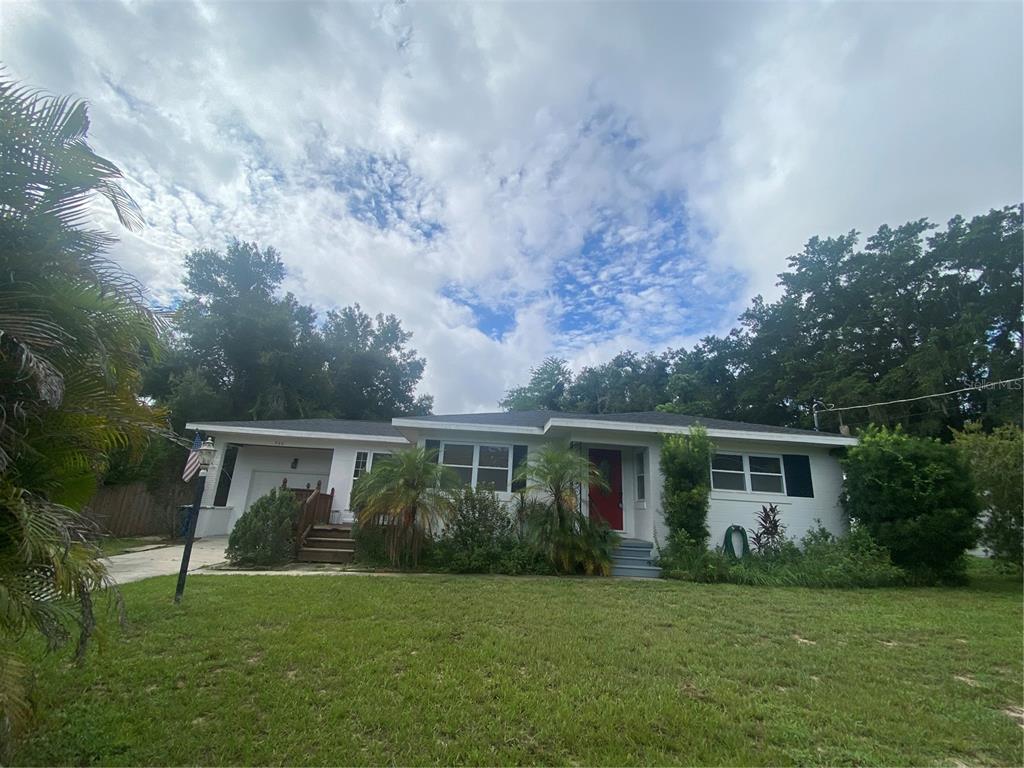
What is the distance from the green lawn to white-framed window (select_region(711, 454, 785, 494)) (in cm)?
444

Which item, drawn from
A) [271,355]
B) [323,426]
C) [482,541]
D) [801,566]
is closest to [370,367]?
[271,355]

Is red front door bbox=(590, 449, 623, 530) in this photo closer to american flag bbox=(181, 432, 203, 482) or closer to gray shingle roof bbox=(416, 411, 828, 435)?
gray shingle roof bbox=(416, 411, 828, 435)

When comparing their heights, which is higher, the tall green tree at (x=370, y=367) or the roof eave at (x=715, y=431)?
the tall green tree at (x=370, y=367)

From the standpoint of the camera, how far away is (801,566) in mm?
8188

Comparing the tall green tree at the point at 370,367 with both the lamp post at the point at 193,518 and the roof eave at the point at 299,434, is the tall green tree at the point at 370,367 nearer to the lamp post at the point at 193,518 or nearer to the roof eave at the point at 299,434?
the roof eave at the point at 299,434

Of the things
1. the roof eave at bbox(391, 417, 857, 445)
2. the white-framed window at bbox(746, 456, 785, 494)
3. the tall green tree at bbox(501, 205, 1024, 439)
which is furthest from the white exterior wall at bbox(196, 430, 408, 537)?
the tall green tree at bbox(501, 205, 1024, 439)

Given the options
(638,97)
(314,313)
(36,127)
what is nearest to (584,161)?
(638,97)

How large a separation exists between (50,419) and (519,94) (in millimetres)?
7957

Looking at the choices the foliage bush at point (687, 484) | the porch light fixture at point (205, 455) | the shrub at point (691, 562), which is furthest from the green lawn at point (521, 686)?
the foliage bush at point (687, 484)

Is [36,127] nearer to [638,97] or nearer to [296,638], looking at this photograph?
[296,638]

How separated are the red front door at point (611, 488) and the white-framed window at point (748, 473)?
2128 mm

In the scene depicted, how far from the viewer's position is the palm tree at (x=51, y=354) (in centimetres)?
193

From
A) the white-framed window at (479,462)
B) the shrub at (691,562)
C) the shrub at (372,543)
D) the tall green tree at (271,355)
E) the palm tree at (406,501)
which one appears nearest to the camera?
the shrub at (691,562)

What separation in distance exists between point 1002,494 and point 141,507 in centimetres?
2081
